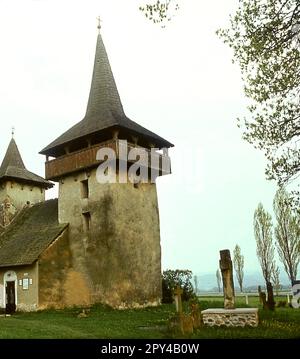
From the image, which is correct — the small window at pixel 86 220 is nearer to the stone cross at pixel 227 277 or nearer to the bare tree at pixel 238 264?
the stone cross at pixel 227 277

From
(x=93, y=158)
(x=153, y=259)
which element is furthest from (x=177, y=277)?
(x=93, y=158)

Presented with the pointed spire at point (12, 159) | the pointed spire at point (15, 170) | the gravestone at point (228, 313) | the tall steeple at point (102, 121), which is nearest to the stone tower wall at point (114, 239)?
the tall steeple at point (102, 121)

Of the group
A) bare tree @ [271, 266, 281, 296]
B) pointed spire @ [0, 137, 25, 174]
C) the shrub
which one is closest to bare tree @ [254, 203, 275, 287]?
bare tree @ [271, 266, 281, 296]

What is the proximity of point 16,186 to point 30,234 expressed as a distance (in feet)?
20.5

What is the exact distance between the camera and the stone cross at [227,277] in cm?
1413

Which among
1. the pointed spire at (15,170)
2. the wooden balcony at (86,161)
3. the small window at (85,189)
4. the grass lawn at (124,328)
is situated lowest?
the grass lawn at (124,328)

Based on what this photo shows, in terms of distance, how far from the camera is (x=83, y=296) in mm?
23500

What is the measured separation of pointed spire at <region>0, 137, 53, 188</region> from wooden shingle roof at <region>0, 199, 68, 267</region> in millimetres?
2247

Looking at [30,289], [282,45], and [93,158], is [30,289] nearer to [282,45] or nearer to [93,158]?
[93,158]

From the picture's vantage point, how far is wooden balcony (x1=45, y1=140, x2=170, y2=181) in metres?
23.3

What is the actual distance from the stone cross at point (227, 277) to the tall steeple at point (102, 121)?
1111 cm

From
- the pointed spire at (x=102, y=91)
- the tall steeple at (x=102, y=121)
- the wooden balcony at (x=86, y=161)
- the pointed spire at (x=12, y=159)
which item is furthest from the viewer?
the pointed spire at (x=12, y=159)

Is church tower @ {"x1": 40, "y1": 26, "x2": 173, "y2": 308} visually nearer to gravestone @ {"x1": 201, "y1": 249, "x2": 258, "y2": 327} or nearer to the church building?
the church building
